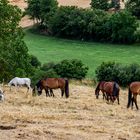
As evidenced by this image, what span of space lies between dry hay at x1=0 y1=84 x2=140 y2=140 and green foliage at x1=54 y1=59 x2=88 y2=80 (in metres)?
31.9

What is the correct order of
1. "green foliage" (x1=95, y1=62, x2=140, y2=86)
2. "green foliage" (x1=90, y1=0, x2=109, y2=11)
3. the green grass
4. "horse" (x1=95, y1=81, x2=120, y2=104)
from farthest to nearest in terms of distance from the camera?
"green foliage" (x1=90, y1=0, x2=109, y2=11)
the green grass
"green foliage" (x1=95, y1=62, x2=140, y2=86)
"horse" (x1=95, y1=81, x2=120, y2=104)

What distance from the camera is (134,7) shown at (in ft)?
309

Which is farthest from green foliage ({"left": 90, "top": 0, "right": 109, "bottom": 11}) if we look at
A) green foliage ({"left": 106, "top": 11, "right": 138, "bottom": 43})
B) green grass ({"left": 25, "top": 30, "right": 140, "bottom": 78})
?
green grass ({"left": 25, "top": 30, "right": 140, "bottom": 78})

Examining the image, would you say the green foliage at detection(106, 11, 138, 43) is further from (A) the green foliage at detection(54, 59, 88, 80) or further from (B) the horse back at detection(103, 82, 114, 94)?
(B) the horse back at detection(103, 82, 114, 94)

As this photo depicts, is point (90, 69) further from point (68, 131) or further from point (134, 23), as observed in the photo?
point (68, 131)

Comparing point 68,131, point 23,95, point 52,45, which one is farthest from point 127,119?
point 52,45

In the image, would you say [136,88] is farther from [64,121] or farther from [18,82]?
[64,121]

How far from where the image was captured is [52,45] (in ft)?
267

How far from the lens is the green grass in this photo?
7200cm

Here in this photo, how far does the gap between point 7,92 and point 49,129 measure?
37.8ft

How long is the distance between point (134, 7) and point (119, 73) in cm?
4182

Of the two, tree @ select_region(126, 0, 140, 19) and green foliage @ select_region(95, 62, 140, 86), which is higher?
tree @ select_region(126, 0, 140, 19)

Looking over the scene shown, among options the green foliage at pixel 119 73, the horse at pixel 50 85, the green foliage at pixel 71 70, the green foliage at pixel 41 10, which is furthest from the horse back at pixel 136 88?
the green foliage at pixel 41 10

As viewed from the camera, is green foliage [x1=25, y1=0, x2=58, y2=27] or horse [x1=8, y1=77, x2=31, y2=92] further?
green foliage [x1=25, y1=0, x2=58, y2=27]
